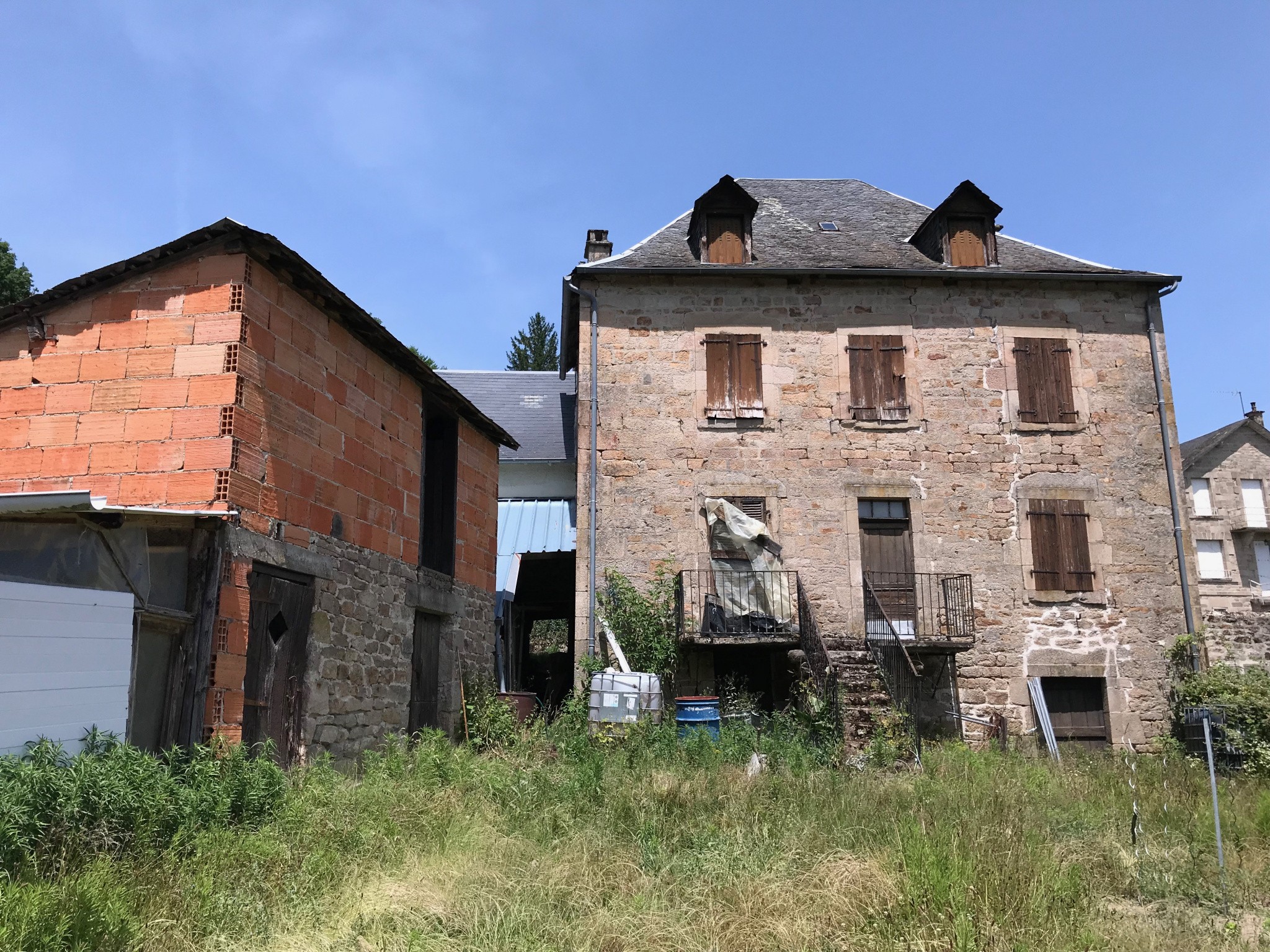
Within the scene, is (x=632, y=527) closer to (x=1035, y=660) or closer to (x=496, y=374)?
(x=1035, y=660)

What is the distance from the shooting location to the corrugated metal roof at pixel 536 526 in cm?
1619

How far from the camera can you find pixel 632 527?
13867 millimetres

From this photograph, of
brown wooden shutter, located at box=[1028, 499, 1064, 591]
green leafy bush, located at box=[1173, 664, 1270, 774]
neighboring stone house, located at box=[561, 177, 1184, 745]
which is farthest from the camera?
brown wooden shutter, located at box=[1028, 499, 1064, 591]

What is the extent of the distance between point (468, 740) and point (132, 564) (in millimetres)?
5406

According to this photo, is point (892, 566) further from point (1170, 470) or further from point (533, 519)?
point (533, 519)

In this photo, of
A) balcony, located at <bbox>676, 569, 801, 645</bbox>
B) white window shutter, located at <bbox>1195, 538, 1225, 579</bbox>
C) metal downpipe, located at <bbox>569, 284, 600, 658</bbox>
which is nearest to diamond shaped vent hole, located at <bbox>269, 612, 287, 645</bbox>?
metal downpipe, located at <bbox>569, 284, 600, 658</bbox>

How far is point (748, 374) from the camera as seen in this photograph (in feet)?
47.4

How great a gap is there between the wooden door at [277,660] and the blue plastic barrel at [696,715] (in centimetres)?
425

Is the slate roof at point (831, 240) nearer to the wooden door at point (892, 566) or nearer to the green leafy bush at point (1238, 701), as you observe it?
the wooden door at point (892, 566)

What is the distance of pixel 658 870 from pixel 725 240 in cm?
1091

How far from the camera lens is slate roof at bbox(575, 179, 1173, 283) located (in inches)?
581

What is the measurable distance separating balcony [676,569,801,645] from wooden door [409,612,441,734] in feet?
10.3

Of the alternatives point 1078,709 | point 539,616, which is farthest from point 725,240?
point 1078,709

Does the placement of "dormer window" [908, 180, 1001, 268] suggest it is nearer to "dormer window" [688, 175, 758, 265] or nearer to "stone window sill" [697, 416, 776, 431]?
"dormer window" [688, 175, 758, 265]
